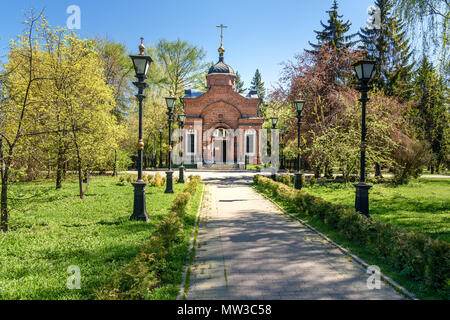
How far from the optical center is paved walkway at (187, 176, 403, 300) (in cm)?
410

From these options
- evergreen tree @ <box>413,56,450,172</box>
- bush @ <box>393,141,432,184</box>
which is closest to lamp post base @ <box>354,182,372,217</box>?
bush @ <box>393,141,432,184</box>

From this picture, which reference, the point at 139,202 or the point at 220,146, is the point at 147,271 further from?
the point at 220,146

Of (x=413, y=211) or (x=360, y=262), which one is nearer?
(x=360, y=262)

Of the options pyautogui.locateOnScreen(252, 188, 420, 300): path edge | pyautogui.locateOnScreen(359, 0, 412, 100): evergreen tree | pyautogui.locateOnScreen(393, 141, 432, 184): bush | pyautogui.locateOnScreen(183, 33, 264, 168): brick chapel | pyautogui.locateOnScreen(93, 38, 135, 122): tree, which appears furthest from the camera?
pyautogui.locateOnScreen(183, 33, 264, 168): brick chapel

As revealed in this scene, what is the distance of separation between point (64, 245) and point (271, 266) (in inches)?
164

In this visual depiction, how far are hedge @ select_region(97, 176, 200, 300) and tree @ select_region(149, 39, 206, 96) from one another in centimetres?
3671

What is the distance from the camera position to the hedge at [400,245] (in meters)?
4.20

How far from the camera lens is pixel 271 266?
506 cm

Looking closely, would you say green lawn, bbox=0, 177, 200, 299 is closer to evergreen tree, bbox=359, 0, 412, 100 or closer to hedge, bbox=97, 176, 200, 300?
hedge, bbox=97, 176, 200, 300

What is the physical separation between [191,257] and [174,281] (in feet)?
3.64

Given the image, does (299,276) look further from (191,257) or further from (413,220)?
(413,220)

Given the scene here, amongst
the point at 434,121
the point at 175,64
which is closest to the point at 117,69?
the point at 175,64
